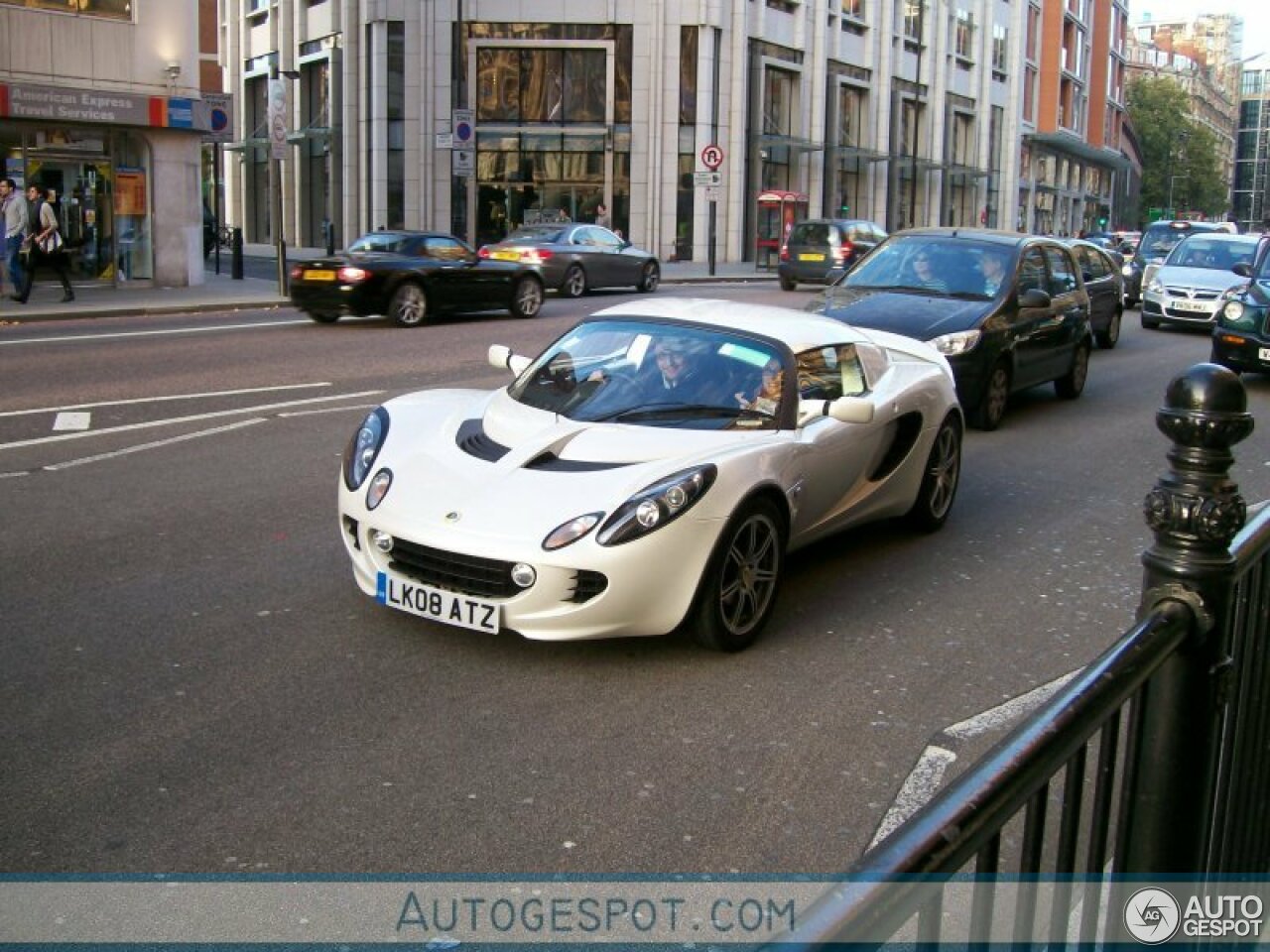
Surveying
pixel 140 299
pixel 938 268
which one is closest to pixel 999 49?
pixel 140 299

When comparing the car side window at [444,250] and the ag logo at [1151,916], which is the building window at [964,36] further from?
the ag logo at [1151,916]

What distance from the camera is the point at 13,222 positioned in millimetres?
21516

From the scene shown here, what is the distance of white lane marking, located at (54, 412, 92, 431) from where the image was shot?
10328 mm

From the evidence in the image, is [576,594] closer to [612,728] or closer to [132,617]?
[612,728]

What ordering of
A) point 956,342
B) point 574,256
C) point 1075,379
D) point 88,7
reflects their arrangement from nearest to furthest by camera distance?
point 956,342 → point 1075,379 → point 88,7 → point 574,256

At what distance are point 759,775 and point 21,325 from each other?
56.3ft

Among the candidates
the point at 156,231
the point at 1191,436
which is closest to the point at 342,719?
the point at 1191,436

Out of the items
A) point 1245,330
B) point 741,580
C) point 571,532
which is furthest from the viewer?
point 1245,330

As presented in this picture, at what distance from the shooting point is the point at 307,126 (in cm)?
5056

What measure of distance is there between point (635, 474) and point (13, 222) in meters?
19.4

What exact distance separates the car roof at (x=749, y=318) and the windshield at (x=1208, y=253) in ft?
57.5

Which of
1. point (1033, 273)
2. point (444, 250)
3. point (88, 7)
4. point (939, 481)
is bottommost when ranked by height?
point (939, 481)

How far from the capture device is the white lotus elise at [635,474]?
5.18m

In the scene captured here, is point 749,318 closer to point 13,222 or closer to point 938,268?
point 938,268
